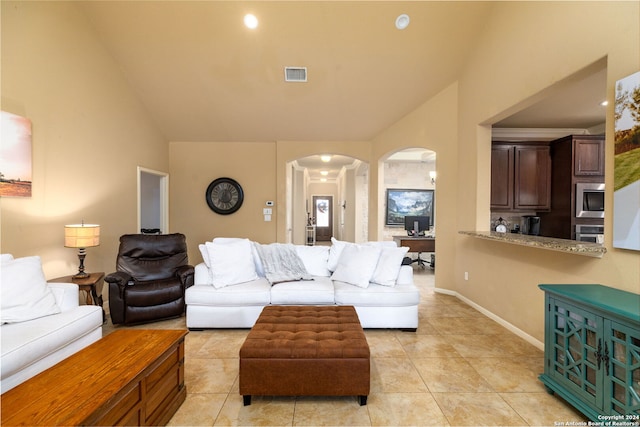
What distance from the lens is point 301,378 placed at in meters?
1.87

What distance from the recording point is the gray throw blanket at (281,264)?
3.33 metres

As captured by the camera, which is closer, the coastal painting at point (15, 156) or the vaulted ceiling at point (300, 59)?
the coastal painting at point (15, 156)

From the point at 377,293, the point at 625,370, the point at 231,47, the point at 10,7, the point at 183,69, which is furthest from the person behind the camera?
the point at 183,69

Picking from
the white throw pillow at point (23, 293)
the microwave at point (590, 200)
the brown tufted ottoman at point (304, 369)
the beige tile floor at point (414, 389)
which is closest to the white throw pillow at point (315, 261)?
the beige tile floor at point (414, 389)

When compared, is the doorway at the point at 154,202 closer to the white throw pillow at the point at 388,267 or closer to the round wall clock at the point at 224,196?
the round wall clock at the point at 224,196

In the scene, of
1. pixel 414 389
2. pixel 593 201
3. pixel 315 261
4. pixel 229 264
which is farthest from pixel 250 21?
pixel 593 201

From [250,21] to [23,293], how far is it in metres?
3.51

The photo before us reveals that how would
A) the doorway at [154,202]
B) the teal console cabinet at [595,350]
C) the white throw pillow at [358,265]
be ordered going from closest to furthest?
the teal console cabinet at [595,350] < the white throw pillow at [358,265] < the doorway at [154,202]

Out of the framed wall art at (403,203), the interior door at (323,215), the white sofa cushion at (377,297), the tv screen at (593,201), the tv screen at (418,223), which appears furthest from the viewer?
the interior door at (323,215)

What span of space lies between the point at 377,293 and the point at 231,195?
158 inches

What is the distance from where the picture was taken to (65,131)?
10.8 feet

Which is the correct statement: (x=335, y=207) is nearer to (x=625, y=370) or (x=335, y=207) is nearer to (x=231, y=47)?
(x=231, y=47)

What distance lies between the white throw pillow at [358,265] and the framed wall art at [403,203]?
12.9ft

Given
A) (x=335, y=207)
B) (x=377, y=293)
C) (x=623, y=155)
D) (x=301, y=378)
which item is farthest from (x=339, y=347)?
(x=335, y=207)
